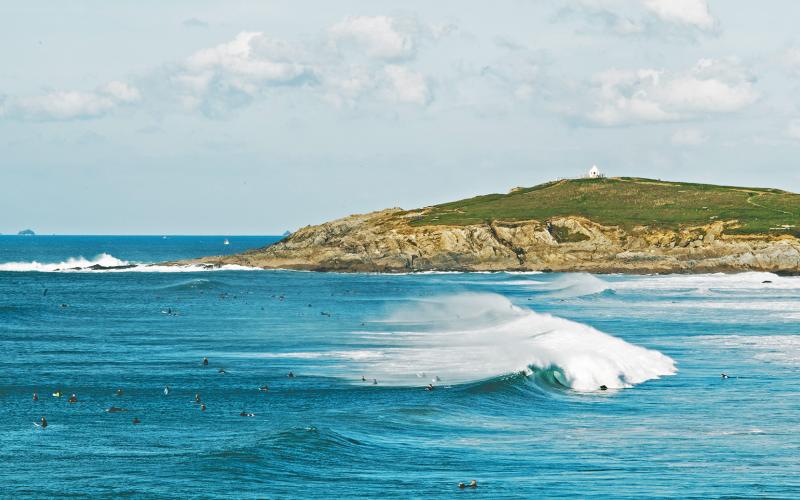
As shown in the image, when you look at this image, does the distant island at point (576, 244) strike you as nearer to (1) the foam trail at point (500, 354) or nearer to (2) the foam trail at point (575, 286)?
(2) the foam trail at point (575, 286)

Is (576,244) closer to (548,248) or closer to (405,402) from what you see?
(548,248)

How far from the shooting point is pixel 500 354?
245 ft

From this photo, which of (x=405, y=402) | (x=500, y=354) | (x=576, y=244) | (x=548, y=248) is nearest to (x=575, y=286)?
(x=548, y=248)

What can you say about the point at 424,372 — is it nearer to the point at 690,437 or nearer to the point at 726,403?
the point at 726,403

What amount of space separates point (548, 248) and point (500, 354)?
11617cm

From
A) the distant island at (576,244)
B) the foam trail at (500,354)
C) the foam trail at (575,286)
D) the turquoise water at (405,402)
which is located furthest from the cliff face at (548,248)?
the foam trail at (500,354)

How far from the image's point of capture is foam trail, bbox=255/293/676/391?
6278 cm

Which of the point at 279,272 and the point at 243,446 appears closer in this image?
the point at 243,446

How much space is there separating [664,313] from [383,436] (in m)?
65.4

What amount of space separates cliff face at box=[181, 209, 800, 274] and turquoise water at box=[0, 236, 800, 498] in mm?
70341

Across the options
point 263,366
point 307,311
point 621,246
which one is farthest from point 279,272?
point 263,366

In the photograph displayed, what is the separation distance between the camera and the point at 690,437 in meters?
43.4

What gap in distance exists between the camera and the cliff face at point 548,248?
17962 cm

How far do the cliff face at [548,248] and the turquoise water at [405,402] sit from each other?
70.3 meters
